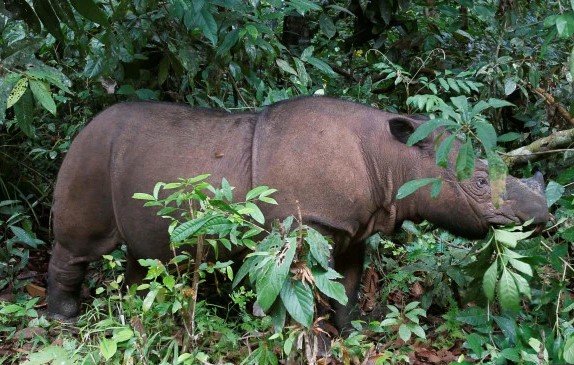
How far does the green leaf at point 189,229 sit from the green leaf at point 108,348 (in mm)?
616

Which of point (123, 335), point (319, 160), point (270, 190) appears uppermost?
point (270, 190)

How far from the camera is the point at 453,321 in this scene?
5.18 m

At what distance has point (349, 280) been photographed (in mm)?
5480

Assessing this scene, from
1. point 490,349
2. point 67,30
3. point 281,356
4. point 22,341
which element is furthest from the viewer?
point 67,30

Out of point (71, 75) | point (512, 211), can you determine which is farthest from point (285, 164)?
point (71, 75)

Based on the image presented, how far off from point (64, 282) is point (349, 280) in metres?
1.89

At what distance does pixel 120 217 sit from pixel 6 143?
230 cm

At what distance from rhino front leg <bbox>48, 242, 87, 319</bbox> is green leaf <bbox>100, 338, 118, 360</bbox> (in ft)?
5.75

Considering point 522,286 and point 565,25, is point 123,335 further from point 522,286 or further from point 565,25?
point 565,25

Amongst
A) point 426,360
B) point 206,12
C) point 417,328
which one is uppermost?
point 206,12

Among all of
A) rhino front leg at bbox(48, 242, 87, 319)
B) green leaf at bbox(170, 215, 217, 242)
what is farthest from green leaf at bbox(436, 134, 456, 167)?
rhino front leg at bbox(48, 242, 87, 319)

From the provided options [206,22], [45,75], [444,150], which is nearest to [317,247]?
[444,150]

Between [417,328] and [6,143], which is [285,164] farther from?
A: [6,143]

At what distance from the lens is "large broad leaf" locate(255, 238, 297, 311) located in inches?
136
